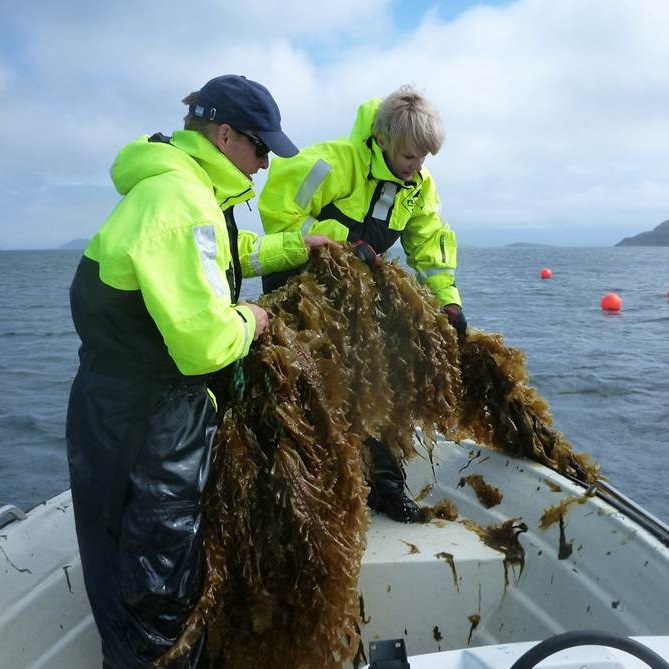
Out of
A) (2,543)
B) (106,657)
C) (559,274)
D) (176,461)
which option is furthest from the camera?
(559,274)

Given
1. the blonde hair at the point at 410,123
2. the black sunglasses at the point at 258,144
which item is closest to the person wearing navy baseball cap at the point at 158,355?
the black sunglasses at the point at 258,144

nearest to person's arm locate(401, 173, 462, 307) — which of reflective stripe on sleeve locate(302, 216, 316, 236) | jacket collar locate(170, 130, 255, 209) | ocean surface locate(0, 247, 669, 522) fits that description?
reflective stripe on sleeve locate(302, 216, 316, 236)

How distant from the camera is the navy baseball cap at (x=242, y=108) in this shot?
2.33 metres

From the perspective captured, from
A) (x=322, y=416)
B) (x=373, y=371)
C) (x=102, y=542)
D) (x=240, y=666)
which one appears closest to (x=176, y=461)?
(x=102, y=542)

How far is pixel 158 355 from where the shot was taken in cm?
221

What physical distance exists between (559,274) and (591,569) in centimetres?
4719

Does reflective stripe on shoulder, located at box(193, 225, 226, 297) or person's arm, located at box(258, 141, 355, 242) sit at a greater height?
person's arm, located at box(258, 141, 355, 242)

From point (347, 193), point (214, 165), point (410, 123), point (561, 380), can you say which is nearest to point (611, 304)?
point (561, 380)

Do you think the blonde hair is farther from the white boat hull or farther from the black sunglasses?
the white boat hull

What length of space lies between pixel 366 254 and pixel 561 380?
11153 mm

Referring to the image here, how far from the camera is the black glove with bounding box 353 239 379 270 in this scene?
11.6 ft

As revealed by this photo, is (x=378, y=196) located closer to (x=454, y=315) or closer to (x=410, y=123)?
(x=410, y=123)

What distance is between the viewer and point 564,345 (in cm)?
1780

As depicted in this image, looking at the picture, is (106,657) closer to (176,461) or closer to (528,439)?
(176,461)
